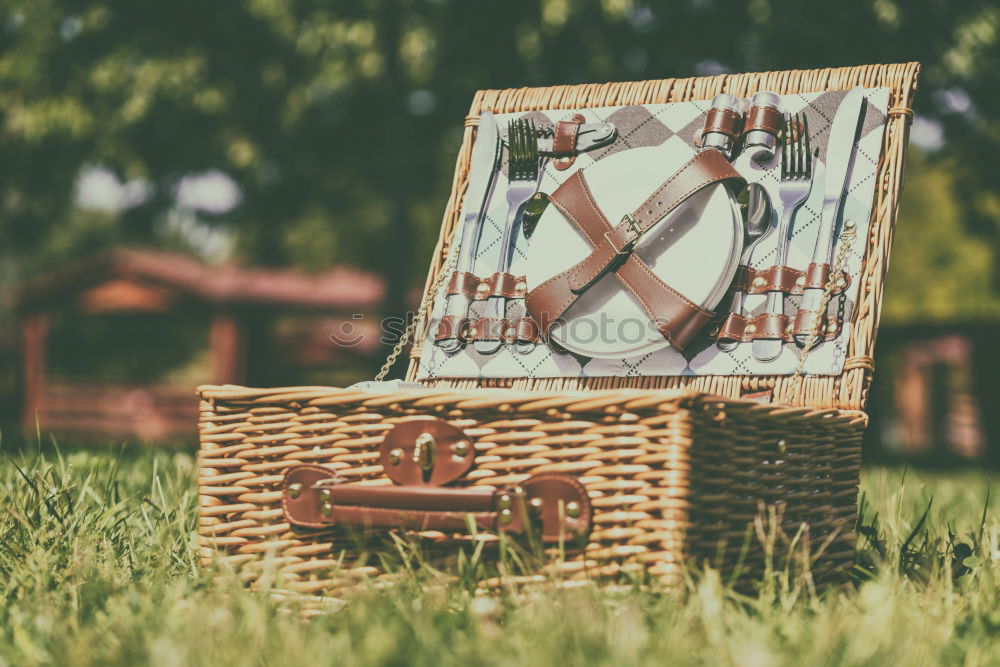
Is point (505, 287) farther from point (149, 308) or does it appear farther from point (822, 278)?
point (149, 308)

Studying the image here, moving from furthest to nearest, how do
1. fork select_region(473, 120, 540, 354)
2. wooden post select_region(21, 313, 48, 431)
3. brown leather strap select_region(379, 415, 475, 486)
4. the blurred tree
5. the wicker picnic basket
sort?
wooden post select_region(21, 313, 48, 431) → the blurred tree → fork select_region(473, 120, 540, 354) → brown leather strap select_region(379, 415, 475, 486) → the wicker picnic basket

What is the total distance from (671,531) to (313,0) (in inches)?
250

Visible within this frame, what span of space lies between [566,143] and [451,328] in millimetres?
554

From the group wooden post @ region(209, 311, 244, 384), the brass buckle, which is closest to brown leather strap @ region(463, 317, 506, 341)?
the brass buckle

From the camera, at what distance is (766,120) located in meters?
2.25

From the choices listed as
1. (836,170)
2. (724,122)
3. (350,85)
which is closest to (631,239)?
(724,122)

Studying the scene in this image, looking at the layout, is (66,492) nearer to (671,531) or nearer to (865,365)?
(671,531)

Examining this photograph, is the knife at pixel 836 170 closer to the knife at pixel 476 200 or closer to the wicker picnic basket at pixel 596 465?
the wicker picnic basket at pixel 596 465

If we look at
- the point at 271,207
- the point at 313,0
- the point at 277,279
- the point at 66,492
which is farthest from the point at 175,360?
the point at 66,492

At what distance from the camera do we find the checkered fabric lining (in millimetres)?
2066

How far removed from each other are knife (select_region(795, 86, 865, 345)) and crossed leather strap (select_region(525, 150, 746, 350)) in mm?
192

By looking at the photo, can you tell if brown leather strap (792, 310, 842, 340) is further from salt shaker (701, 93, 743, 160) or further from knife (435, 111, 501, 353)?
knife (435, 111, 501, 353)

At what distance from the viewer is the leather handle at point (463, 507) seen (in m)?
1.46

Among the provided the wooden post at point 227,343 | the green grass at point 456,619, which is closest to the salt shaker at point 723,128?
the green grass at point 456,619
